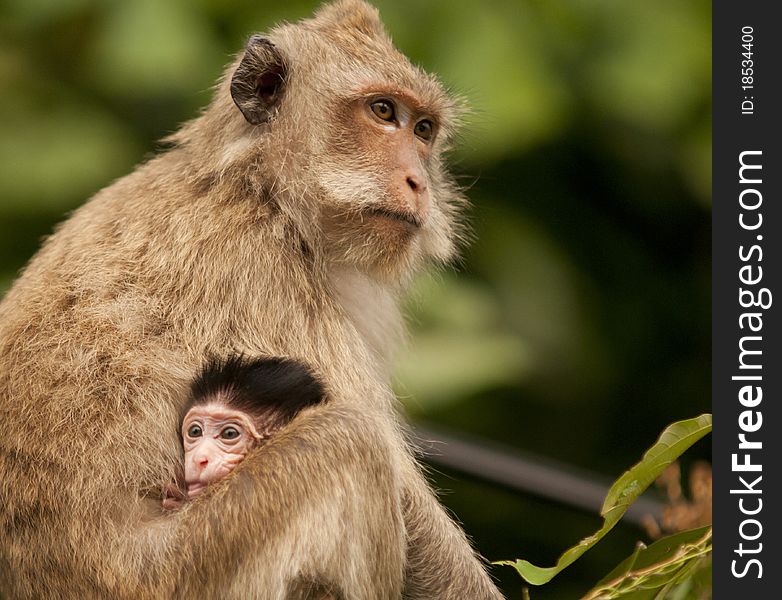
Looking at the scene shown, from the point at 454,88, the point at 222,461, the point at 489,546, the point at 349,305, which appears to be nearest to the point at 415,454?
the point at 349,305

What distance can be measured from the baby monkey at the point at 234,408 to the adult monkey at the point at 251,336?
0.10 metres

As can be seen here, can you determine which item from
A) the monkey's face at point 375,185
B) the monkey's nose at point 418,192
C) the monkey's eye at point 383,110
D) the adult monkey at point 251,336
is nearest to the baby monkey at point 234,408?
the adult monkey at point 251,336

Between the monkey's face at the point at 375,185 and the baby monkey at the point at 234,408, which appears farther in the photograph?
the monkey's face at the point at 375,185

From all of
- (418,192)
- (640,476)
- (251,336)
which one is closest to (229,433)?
(251,336)

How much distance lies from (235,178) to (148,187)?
48 centimetres

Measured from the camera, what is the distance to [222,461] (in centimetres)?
533

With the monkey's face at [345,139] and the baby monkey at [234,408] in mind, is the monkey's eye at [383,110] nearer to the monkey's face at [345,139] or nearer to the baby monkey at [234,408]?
the monkey's face at [345,139]

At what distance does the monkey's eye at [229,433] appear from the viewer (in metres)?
5.39

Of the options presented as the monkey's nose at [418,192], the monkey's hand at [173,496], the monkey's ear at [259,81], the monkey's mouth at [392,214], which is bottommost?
the monkey's hand at [173,496]

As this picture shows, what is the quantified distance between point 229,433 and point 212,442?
0.11 meters

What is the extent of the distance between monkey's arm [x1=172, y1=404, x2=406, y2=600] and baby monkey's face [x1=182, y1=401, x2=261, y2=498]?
14 centimetres

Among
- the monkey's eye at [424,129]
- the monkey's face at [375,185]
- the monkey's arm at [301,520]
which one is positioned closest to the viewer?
the monkey's arm at [301,520]

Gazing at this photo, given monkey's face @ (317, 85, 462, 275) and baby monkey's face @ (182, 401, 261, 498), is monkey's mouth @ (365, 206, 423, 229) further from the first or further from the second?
baby monkey's face @ (182, 401, 261, 498)

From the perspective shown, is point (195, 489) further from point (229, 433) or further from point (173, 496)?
point (229, 433)
